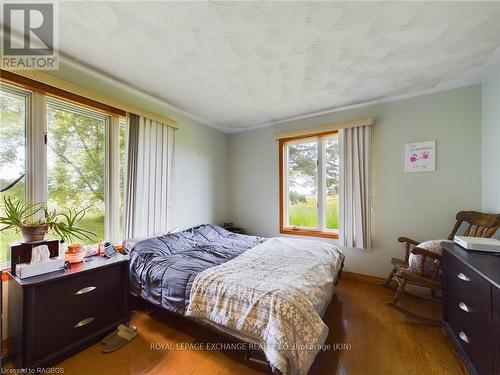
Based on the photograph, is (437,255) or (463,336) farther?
(437,255)

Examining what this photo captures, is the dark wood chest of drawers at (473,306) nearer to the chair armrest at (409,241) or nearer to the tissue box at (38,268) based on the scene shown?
the chair armrest at (409,241)

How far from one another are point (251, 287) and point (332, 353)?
890mm

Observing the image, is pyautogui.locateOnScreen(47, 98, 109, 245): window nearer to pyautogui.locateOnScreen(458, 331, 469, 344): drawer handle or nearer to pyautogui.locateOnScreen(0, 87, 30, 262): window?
pyautogui.locateOnScreen(0, 87, 30, 262): window

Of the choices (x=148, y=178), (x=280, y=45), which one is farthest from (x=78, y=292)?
(x=280, y=45)

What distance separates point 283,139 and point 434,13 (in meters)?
2.32

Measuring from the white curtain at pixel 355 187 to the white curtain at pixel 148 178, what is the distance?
245cm

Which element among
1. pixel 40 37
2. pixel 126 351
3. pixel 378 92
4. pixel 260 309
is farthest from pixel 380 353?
pixel 40 37

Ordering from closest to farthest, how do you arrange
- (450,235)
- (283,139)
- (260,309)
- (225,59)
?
1. (260,309)
2. (225,59)
3. (450,235)
4. (283,139)

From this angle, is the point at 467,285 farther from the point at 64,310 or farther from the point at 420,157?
the point at 64,310

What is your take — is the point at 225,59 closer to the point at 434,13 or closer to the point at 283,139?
the point at 434,13

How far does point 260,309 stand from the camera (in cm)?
137

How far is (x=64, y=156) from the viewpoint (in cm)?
209

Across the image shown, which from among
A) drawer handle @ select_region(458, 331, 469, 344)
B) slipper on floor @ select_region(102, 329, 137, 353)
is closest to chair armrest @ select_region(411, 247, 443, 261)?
drawer handle @ select_region(458, 331, 469, 344)

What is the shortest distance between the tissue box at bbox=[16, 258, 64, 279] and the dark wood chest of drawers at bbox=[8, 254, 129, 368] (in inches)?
1.8
